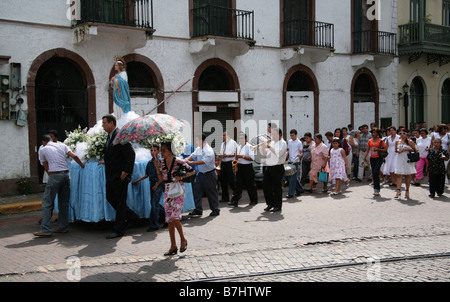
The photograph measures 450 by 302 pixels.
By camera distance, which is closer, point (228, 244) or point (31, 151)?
point (228, 244)

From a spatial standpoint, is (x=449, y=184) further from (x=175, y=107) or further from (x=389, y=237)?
(x=175, y=107)

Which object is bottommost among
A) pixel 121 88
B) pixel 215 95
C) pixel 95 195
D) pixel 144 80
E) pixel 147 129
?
pixel 95 195

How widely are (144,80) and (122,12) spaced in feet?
7.61

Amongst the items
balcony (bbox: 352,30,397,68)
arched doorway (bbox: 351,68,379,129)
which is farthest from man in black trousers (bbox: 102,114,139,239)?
balcony (bbox: 352,30,397,68)

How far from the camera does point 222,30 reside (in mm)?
19156

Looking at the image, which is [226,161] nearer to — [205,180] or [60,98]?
[205,180]

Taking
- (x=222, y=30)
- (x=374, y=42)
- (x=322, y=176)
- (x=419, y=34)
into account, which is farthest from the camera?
(x=419, y=34)

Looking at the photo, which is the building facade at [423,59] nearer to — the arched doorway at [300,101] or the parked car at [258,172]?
the arched doorway at [300,101]

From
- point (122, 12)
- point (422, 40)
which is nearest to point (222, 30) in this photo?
point (122, 12)

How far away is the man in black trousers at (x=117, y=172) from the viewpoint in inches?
353

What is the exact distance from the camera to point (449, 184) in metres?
15.8

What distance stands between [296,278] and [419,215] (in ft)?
18.3

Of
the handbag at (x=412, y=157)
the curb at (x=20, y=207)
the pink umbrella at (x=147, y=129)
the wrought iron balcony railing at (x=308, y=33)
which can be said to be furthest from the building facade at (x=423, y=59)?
the pink umbrella at (x=147, y=129)
